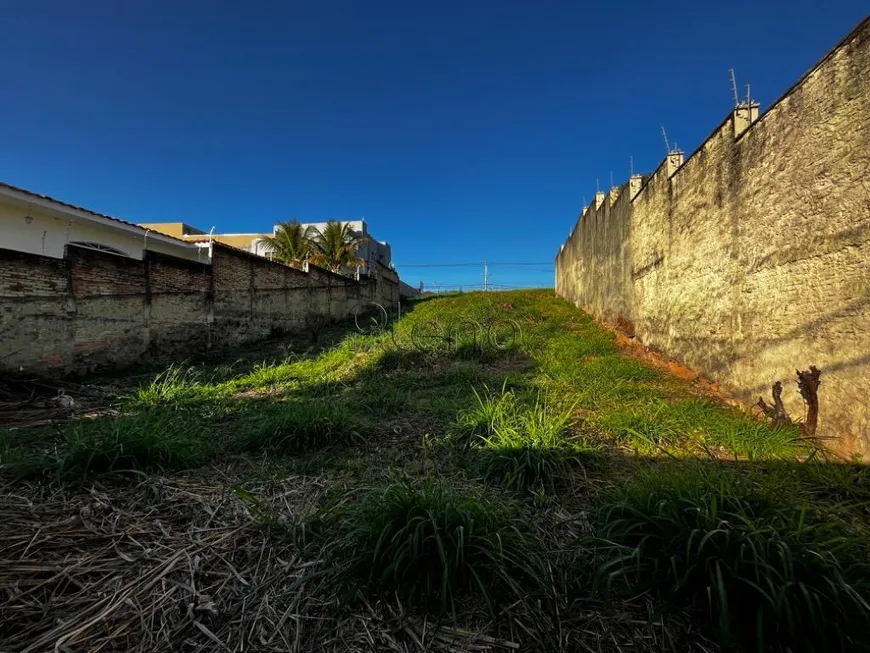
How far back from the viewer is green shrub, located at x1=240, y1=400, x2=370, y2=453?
296 centimetres

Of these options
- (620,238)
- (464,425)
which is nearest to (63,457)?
(464,425)

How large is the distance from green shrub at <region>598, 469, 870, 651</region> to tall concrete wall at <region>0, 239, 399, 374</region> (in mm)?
6927

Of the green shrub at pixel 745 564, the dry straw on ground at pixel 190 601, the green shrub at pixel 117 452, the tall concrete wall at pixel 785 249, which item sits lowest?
the dry straw on ground at pixel 190 601

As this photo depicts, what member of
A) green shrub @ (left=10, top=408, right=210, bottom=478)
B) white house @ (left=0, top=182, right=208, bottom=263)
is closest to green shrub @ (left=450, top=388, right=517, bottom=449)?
green shrub @ (left=10, top=408, right=210, bottom=478)

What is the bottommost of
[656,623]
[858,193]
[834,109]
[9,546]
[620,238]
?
[656,623]

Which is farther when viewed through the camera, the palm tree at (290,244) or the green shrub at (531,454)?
the palm tree at (290,244)

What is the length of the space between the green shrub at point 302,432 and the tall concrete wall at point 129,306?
4.36 meters

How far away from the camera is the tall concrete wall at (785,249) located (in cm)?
263

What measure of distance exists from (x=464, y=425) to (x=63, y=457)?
2.47m

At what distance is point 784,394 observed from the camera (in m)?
3.25

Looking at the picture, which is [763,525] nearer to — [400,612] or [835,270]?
[400,612]

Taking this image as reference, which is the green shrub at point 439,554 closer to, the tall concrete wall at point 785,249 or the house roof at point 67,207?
the tall concrete wall at point 785,249

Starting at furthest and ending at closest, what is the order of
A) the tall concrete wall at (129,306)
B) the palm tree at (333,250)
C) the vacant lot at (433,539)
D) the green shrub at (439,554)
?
the palm tree at (333,250) → the tall concrete wall at (129,306) → the green shrub at (439,554) → the vacant lot at (433,539)

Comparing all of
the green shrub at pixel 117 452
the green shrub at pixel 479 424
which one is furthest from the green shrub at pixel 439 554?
the green shrub at pixel 117 452
